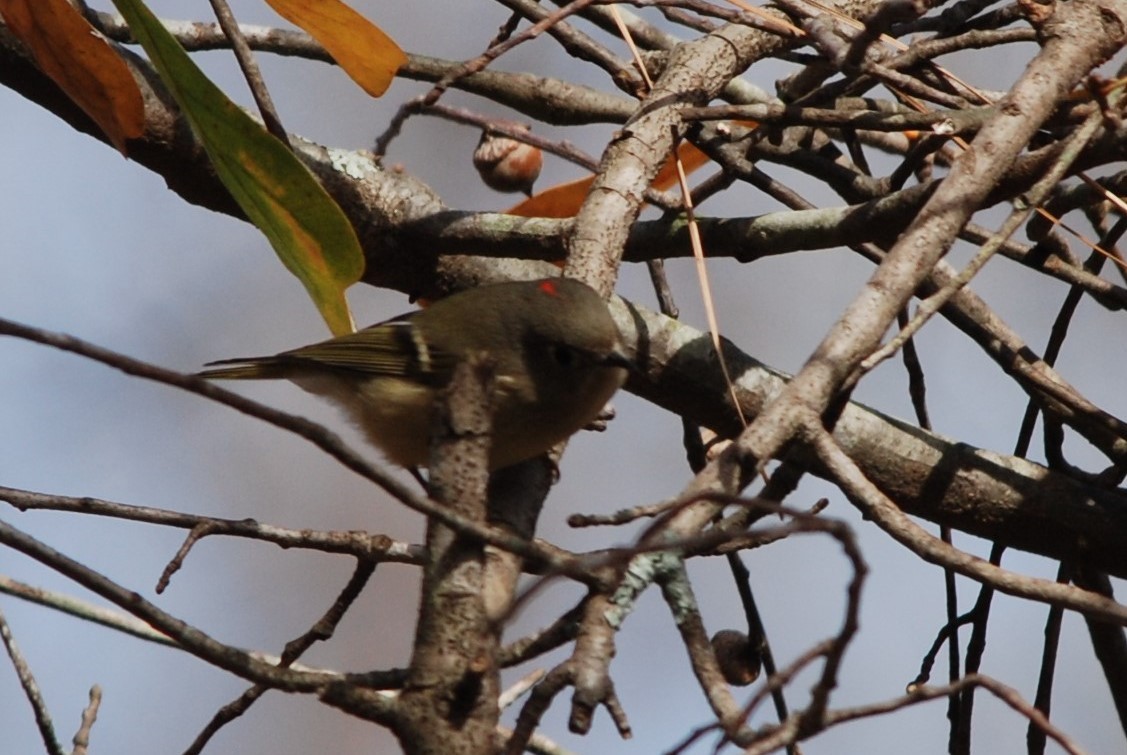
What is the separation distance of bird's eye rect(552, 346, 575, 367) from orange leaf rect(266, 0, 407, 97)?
1.87 ft

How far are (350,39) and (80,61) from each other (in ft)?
1.16

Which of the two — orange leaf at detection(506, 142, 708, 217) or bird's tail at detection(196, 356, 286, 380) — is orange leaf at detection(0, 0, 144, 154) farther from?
bird's tail at detection(196, 356, 286, 380)

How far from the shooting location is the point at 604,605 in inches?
40.6

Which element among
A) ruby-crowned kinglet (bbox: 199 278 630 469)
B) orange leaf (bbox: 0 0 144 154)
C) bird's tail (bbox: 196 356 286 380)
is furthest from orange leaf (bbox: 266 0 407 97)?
bird's tail (bbox: 196 356 286 380)

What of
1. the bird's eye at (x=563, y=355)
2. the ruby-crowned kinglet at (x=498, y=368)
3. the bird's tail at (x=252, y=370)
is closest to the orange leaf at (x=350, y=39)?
the ruby-crowned kinglet at (x=498, y=368)

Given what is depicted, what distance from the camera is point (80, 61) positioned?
165 centimetres

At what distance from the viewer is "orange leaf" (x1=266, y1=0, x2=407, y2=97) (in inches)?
69.1

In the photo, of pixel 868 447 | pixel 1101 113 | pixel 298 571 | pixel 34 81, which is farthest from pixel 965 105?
pixel 298 571

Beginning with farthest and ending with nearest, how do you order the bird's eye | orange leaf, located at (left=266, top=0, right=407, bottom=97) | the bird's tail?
1. the bird's tail
2. the bird's eye
3. orange leaf, located at (left=266, top=0, right=407, bottom=97)

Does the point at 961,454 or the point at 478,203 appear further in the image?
the point at 478,203

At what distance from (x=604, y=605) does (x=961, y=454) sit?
1015 millimetres

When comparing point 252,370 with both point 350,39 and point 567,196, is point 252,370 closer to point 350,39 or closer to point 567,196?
point 567,196

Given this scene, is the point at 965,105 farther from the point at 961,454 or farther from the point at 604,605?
the point at 604,605

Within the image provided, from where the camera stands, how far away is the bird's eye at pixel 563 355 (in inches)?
84.9
